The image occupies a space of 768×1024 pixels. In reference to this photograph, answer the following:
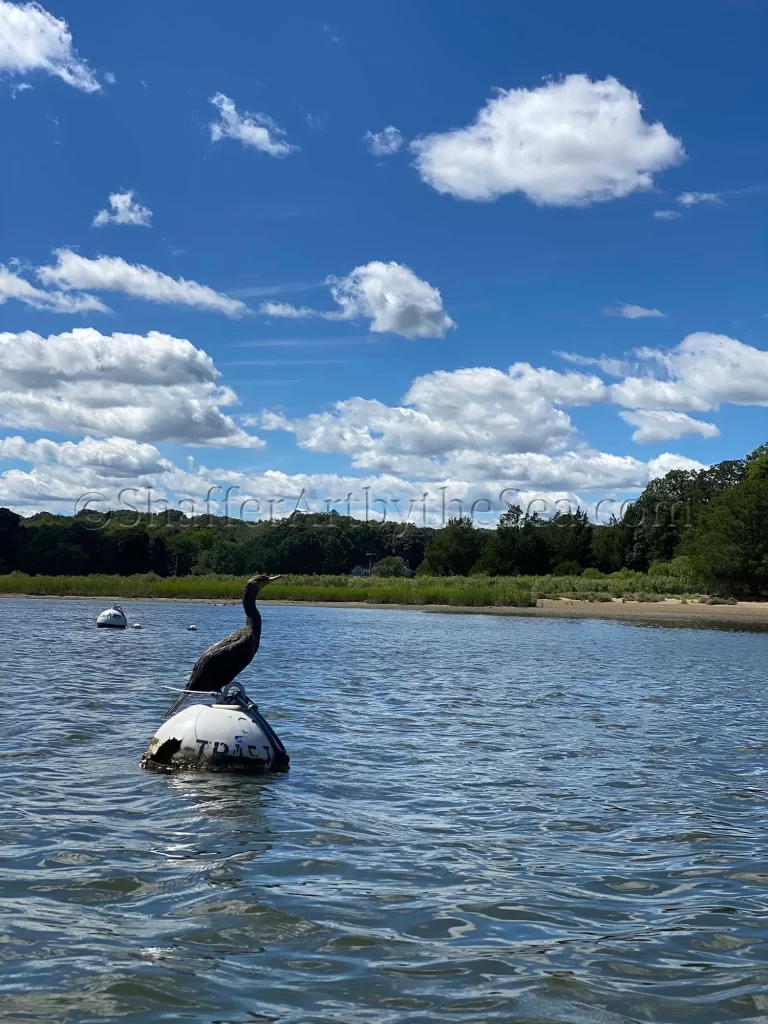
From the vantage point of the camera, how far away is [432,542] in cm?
12500

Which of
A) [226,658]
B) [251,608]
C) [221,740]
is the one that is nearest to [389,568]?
[251,608]

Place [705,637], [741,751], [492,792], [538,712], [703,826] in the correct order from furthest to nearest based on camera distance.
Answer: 1. [705,637]
2. [538,712]
3. [741,751]
4. [492,792]
5. [703,826]

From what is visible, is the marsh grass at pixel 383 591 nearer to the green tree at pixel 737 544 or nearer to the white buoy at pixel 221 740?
the green tree at pixel 737 544

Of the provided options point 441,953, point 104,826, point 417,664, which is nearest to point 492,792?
point 104,826

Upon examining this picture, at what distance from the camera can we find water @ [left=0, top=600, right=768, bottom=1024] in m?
5.85

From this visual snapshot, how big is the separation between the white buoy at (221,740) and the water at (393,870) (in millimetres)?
251

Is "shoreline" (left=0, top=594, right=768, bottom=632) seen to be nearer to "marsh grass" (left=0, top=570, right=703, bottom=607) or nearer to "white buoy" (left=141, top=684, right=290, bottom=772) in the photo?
"marsh grass" (left=0, top=570, right=703, bottom=607)

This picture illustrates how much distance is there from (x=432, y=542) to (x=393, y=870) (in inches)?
4599

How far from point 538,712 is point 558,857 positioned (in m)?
10.2

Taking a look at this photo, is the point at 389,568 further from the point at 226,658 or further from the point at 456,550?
the point at 226,658

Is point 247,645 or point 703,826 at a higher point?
point 247,645

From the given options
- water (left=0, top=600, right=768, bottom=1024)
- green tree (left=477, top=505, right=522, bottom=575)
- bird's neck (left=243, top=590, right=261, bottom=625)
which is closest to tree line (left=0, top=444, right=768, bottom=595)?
green tree (left=477, top=505, right=522, bottom=575)

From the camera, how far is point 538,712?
18938 millimetres

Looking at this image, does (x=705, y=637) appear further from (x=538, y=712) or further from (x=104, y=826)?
(x=104, y=826)
